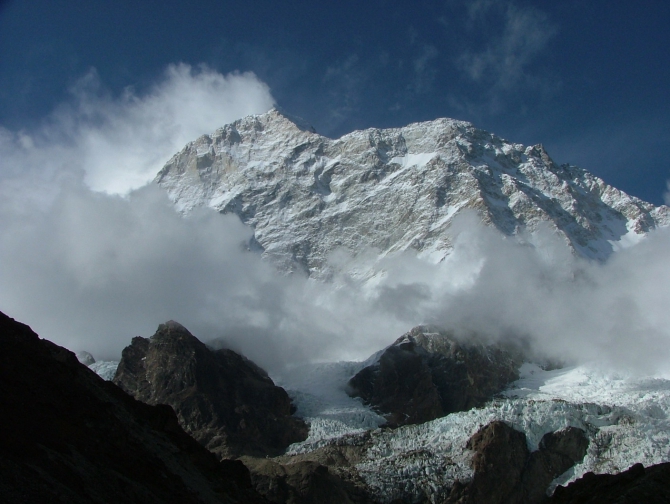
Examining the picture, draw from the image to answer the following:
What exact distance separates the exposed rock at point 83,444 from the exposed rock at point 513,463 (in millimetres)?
89331

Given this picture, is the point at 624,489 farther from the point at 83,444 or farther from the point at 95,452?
the point at 83,444

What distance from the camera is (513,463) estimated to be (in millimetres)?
A: 164875

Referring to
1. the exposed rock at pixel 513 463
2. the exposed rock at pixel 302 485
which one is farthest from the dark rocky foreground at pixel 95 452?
the exposed rock at pixel 513 463

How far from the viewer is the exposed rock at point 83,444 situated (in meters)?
49.5

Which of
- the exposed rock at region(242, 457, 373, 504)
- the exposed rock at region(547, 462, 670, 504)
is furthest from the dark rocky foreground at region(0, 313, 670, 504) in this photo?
the exposed rock at region(242, 457, 373, 504)

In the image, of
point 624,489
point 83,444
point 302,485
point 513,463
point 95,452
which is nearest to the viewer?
point 83,444

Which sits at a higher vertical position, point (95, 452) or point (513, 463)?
point (513, 463)

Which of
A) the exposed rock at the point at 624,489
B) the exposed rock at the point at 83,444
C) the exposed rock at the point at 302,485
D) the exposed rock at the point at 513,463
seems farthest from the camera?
the exposed rock at the point at 513,463

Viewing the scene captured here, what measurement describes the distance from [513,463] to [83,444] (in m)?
124

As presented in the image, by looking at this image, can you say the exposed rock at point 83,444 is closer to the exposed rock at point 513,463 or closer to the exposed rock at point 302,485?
the exposed rock at point 302,485

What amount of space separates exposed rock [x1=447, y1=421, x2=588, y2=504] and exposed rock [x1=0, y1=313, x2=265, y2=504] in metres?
89.3

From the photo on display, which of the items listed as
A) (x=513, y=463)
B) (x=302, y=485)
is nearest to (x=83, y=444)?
(x=302, y=485)

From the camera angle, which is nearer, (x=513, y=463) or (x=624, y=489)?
(x=624, y=489)

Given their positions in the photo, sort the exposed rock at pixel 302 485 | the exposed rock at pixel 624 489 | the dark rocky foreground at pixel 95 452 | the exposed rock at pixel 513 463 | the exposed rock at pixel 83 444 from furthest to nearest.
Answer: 1. the exposed rock at pixel 513 463
2. the exposed rock at pixel 302 485
3. the exposed rock at pixel 624 489
4. the dark rocky foreground at pixel 95 452
5. the exposed rock at pixel 83 444
